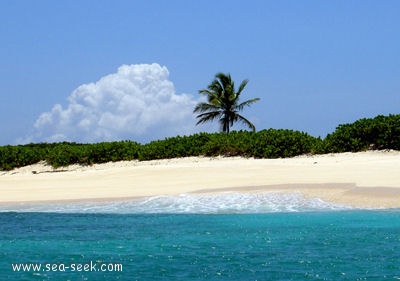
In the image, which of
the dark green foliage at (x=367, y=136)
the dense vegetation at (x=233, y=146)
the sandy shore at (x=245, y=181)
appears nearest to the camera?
the sandy shore at (x=245, y=181)

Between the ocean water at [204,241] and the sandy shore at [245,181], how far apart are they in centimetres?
171

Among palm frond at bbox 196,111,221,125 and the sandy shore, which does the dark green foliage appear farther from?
palm frond at bbox 196,111,221,125

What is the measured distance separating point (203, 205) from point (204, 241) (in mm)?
6212

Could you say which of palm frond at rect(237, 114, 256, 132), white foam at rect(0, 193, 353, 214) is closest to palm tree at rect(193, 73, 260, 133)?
palm frond at rect(237, 114, 256, 132)

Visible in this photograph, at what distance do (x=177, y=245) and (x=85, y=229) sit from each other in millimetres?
3112

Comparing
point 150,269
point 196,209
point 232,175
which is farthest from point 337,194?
point 150,269

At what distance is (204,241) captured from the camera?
13.2m

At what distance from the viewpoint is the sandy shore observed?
20797 millimetres

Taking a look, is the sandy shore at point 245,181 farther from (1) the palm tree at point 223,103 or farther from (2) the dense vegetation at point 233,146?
(1) the palm tree at point 223,103

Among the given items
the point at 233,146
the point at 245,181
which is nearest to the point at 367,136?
the point at 233,146

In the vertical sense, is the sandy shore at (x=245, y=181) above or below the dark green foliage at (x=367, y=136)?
below

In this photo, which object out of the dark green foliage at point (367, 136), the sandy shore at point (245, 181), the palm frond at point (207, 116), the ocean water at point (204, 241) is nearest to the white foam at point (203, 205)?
the ocean water at point (204, 241)

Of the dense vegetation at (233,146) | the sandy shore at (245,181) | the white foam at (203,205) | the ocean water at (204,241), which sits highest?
the dense vegetation at (233,146)

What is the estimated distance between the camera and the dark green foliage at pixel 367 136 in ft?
103
